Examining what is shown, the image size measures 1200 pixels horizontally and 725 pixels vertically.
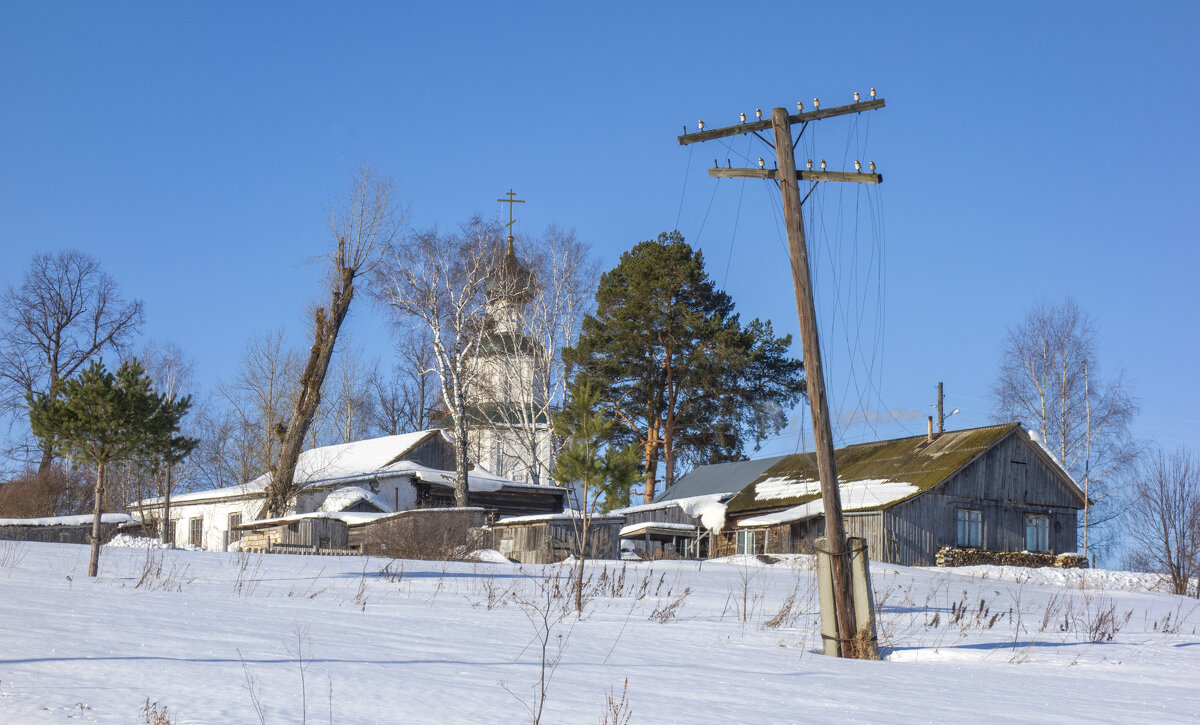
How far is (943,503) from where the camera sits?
3356 cm

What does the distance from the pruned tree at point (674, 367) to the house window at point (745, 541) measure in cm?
756

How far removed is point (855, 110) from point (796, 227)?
1.68 metres

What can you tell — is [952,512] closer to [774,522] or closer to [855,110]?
[774,522]

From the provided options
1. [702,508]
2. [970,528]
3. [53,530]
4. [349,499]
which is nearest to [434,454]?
[349,499]

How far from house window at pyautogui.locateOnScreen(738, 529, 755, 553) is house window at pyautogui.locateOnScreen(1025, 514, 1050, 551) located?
8878 millimetres

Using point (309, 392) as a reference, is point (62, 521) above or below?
below

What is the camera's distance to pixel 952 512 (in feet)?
111

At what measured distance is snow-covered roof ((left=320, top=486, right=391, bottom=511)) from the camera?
1398 inches

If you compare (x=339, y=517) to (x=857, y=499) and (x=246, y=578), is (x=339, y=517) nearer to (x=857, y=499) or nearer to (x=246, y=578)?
(x=246, y=578)

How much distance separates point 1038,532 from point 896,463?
16.3ft

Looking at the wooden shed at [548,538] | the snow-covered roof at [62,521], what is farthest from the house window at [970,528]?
the snow-covered roof at [62,521]

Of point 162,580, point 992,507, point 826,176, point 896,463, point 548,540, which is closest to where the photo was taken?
point 826,176

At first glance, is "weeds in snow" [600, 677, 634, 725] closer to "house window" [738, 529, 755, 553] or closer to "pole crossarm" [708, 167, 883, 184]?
"pole crossarm" [708, 167, 883, 184]

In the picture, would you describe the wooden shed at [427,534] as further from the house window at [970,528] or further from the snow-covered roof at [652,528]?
the house window at [970,528]
